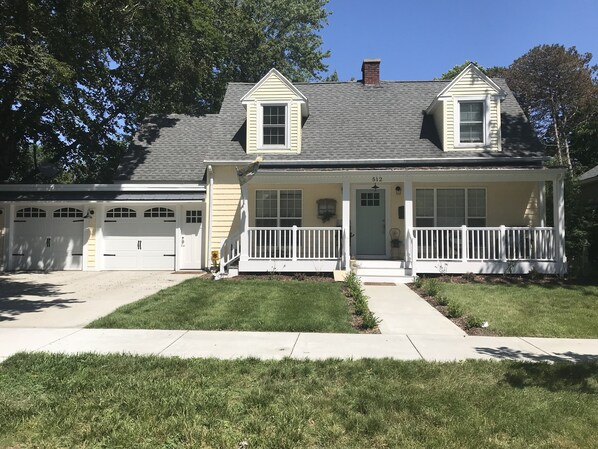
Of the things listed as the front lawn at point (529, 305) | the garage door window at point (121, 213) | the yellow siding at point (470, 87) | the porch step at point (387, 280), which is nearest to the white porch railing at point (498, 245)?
the porch step at point (387, 280)

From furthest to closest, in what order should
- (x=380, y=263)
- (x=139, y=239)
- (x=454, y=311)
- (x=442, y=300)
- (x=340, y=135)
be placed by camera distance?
1. (x=139, y=239)
2. (x=340, y=135)
3. (x=380, y=263)
4. (x=442, y=300)
5. (x=454, y=311)

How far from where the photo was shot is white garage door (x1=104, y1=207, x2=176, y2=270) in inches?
632

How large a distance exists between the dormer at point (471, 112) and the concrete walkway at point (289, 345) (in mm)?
9112

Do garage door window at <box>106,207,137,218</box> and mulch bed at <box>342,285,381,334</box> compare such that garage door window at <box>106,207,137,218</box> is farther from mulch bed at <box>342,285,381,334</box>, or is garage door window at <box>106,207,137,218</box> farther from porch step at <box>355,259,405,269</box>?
mulch bed at <box>342,285,381,334</box>

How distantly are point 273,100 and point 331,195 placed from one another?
385cm

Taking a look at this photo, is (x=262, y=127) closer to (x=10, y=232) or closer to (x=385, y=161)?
(x=385, y=161)

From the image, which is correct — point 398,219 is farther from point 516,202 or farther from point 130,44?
point 130,44

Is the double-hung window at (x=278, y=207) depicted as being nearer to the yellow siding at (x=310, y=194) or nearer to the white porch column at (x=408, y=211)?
the yellow siding at (x=310, y=194)

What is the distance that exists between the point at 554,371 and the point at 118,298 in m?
8.74

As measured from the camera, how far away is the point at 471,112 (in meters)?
14.7

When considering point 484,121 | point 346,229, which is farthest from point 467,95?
point 346,229

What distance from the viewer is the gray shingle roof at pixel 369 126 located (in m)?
14.6

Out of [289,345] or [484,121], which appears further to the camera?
[484,121]

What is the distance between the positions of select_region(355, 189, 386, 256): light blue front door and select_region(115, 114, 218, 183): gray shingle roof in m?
6.20
